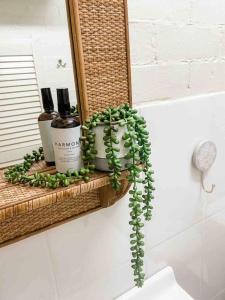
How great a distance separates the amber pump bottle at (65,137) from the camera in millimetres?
476

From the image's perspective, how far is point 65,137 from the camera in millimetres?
475

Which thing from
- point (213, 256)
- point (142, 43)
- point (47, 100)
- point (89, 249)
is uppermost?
point (142, 43)

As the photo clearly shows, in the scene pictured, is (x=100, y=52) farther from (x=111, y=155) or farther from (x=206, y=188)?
(x=206, y=188)

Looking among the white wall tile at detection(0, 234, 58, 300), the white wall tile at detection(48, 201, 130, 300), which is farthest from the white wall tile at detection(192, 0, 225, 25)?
the white wall tile at detection(0, 234, 58, 300)

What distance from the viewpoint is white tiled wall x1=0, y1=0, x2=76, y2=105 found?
18.3 inches

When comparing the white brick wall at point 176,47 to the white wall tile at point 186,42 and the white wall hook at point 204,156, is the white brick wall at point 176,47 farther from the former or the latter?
the white wall hook at point 204,156

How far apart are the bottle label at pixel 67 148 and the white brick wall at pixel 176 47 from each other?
0.82 ft

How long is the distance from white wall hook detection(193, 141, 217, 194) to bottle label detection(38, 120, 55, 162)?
1.49ft

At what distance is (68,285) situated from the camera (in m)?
0.64

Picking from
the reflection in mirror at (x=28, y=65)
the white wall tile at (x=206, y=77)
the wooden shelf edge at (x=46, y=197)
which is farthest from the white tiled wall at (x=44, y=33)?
the white wall tile at (x=206, y=77)

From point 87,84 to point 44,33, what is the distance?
0.43ft

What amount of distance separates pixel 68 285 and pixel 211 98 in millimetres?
679

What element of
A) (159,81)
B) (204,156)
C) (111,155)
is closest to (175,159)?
(204,156)

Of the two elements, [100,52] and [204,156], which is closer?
[100,52]
